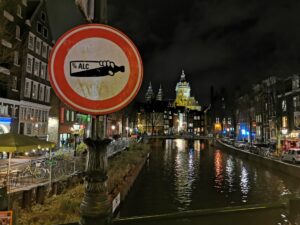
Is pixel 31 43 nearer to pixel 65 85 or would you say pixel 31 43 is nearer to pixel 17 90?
pixel 17 90

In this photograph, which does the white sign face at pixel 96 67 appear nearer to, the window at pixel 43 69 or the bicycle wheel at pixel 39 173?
the bicycle wheel at pixel 39 173

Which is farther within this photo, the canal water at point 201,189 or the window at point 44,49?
the window at point 44,49

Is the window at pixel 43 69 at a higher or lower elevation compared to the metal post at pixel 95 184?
higher

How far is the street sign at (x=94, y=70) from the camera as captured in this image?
2635 millimetres

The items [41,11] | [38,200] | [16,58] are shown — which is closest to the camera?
[38,200]

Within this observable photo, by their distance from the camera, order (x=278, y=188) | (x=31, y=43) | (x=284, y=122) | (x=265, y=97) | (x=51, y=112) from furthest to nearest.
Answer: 1. (x=265, y=97)
2. (x=284, y=122)
3. (x=51, y=112)
4. (x=31, y=43)
5. (x=278, y=188)

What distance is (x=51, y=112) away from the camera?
142 feet

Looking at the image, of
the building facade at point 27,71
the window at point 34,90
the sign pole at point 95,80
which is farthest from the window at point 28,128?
the sign pole at point 95,80

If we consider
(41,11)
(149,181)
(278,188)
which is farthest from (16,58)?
(278,188)

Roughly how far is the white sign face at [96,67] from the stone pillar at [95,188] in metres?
0.45

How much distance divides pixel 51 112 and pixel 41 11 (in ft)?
46.6

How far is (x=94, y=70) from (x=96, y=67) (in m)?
0.03

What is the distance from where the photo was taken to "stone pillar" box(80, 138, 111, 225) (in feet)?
8.43

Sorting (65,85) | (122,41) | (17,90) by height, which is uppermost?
(17,90)
